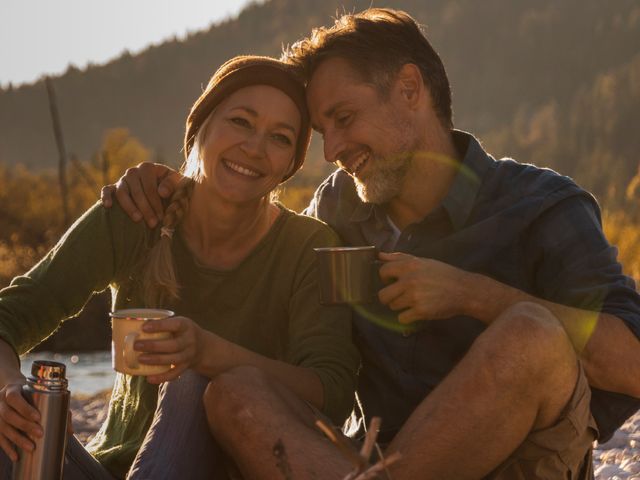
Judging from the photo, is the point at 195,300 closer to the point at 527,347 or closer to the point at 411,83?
the point at 411,83

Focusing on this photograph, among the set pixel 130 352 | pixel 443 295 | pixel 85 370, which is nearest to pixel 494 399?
pixel 443 295

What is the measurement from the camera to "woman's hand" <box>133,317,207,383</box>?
2.97m

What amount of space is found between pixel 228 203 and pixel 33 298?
32.8 inches

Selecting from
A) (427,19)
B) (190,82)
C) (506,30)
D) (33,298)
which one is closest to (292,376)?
(33,298)

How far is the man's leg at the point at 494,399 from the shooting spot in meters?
2.96

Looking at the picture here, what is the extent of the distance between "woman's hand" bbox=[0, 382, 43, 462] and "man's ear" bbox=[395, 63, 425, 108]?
2.02 m

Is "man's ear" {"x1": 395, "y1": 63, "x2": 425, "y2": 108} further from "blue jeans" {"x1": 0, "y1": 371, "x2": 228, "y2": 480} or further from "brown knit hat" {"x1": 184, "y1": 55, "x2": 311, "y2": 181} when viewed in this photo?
"blue jeans" {"x1": 0, "y1": 371, "x2": 228, "y2": 480}

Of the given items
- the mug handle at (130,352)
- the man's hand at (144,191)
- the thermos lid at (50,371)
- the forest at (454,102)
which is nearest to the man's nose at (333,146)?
the man's hand at (144,191)

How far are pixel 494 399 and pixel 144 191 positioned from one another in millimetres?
1688

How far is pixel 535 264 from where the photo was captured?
379 cm

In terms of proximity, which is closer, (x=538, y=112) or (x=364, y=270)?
(x=364, y=270)

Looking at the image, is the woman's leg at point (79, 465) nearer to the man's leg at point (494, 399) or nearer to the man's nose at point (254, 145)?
the man's leg at point (494, 399)

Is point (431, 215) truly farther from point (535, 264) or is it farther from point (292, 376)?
point (292, 376)

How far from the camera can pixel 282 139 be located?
4.10m
